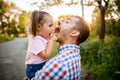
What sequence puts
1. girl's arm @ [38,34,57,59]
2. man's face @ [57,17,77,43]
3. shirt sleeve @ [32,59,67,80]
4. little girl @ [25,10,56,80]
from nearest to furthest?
1. shirt sleeve @ [32,59,67,80]
2. man's face @ [57,17,77,43]
3. girl's arm @ [38,34,57,59]
4. little girl @ [25,10,56,80]

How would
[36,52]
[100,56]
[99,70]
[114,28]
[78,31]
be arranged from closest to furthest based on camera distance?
[78,31], [36,52], [99,70], [100,56], [114,28]

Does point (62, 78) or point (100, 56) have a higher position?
point (62, 78)

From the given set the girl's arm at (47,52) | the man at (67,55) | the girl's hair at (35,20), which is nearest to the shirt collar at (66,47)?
the man at (67,55)

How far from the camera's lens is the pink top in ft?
8.19

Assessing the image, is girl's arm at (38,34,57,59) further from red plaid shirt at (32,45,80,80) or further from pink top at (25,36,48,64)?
red plaid shirt at (32,45,80,80)

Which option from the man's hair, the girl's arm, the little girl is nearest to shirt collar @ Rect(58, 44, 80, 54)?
the man's hair

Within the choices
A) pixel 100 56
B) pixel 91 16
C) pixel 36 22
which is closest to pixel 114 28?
pixel 91 16

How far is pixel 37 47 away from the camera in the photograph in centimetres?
250

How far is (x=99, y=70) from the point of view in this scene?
7297 mm

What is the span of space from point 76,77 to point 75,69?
0.06m

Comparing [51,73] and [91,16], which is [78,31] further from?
[91,16]

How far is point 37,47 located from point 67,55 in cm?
57

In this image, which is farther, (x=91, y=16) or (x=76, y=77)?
(x=91, y=16)

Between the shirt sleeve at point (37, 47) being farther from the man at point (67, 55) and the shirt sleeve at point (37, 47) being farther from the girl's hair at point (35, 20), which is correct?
the man at point (67, 55)
